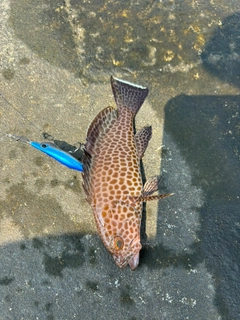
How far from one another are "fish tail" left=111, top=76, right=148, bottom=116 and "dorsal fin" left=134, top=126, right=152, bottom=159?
34 centimetres

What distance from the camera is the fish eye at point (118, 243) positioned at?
13.2 feet

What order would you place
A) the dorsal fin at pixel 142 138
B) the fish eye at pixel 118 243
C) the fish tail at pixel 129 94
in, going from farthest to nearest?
the fish tail at pixel 129 94 → the dorsal fin at pixel 142 138 → the fish eye at pixel 118 243

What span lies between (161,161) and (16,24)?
371 cm

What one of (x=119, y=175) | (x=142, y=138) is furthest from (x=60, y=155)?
(x=142, y=138)

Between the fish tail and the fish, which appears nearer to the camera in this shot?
Answer: the fish

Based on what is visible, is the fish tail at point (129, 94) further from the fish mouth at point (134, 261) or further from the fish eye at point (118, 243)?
the fish mouth at point (134, 261)

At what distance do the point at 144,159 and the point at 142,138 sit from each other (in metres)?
0.33

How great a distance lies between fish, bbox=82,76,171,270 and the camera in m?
4.08

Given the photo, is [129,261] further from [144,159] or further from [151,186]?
[144,159]

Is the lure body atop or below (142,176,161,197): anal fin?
atop

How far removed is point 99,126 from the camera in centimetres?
470

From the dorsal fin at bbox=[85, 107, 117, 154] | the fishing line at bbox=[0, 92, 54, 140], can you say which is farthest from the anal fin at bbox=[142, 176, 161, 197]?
the fishing line at bbox=[0, 92, 54, 140]

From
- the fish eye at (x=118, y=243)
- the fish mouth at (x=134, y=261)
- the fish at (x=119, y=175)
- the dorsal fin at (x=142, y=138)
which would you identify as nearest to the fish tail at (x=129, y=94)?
the fish at (x=119, y=175)

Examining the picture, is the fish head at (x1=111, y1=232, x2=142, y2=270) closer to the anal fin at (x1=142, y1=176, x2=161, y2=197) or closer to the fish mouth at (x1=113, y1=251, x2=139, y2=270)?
the fish mouth at (x1=113, y1=251, x2=139, y2=270)
